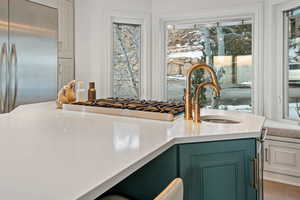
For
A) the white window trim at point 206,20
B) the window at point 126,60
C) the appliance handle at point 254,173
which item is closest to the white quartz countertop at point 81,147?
the appliance handle at point 254,173

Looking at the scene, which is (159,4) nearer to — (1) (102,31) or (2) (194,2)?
(2) (194,2)

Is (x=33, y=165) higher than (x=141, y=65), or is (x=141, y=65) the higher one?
(x=141, y=65)

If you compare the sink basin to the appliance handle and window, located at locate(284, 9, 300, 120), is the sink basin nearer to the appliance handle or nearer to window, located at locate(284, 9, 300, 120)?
the appliance handle

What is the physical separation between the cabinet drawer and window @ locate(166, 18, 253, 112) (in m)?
0.85

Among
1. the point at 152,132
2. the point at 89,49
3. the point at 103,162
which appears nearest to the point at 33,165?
the point at 103,162

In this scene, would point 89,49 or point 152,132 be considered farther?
point 89,49

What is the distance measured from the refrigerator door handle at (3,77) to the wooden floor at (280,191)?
9.16ft

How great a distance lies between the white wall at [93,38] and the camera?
364 centimetres

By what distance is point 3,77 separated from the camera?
108 inches

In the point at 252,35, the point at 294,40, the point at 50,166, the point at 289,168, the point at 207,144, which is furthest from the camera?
the point at 252,35

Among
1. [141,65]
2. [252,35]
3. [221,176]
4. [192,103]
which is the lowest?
[221,176]

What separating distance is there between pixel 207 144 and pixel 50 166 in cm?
74

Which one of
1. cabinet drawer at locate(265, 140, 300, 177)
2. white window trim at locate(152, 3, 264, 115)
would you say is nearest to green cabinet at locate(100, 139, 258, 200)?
cabinet drawer at locate(265, 140, 300, 177)

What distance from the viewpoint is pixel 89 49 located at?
12.1ft
